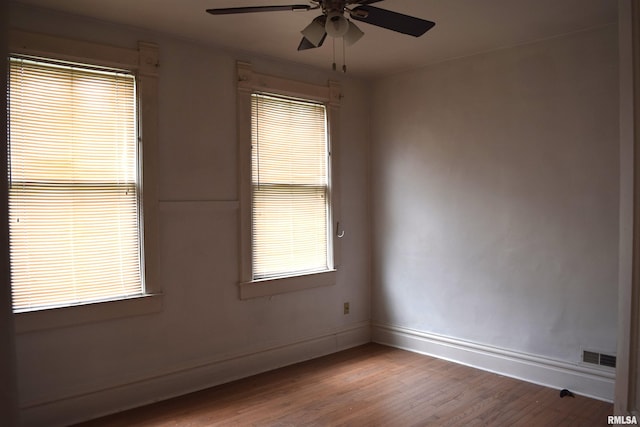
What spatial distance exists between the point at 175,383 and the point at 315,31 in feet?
8.92

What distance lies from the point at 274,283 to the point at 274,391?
0.91 meters

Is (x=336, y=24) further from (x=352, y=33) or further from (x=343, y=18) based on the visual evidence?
(x=352, y=33)

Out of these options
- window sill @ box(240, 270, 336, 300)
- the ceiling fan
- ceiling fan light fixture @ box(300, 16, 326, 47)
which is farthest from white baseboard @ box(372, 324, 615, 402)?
ceiling fan light fixture @ box(300, 16, 326, 47)

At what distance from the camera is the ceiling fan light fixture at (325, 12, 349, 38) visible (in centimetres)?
234

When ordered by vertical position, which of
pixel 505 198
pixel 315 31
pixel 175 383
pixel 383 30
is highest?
pixel 383 30

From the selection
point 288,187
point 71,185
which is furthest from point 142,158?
point 288,187

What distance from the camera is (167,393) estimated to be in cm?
358

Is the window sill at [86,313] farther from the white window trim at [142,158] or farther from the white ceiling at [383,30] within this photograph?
the white ceiling at [383,30]

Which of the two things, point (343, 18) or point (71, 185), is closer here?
point (343, 18)

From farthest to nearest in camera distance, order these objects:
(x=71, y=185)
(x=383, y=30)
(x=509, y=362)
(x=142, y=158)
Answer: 1. (x=509, y=362)
2. (x=383, y=30)
3. (x=142, y=158)
4. (x=71, y=185)

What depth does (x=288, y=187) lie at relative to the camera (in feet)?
14.3

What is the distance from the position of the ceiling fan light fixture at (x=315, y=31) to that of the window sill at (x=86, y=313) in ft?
7.02

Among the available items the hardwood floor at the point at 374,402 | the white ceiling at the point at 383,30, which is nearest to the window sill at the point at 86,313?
the hardwood floor at the point at 374,402

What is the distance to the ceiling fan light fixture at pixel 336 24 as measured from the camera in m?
2.34
